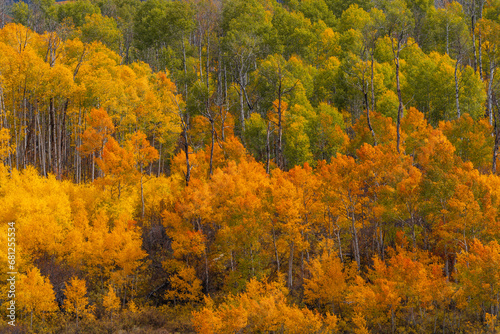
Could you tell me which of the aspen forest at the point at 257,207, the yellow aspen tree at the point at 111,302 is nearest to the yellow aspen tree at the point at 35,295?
the aspen forest at the point at 257,207

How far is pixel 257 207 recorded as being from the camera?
4066 centimetres

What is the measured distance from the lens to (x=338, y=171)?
40594 mm

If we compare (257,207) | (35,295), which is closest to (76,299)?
(35,295)

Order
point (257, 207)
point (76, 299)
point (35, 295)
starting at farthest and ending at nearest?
point (257, 207), point (76, 299), point (35, 295)

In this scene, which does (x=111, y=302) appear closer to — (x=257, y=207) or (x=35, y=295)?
(x=35, y=295)

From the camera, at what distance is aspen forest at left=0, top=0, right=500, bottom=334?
34.5 m

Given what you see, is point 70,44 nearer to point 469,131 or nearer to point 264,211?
point 264,211

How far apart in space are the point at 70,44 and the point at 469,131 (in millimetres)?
41814

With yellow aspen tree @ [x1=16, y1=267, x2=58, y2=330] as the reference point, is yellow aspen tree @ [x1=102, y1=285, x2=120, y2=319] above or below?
below

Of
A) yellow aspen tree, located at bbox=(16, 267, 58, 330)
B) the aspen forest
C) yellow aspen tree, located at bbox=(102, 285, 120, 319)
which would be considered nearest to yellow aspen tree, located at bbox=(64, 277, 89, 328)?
→ the aspen forest

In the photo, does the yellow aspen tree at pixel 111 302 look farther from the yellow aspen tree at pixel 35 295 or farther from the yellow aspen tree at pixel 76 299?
the yellow aspen tree at pixel 35 295

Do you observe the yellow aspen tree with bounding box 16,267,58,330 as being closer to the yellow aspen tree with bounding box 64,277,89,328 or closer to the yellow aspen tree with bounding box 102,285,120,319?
the yellow aspen tree with bounding box 64,277,89,328

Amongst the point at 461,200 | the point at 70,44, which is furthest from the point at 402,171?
the point at 70,44

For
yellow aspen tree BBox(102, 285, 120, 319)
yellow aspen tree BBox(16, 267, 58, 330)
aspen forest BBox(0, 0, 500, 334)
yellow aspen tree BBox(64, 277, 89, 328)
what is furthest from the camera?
yellow aspen tree BBox(102, 285, 120, 319)
